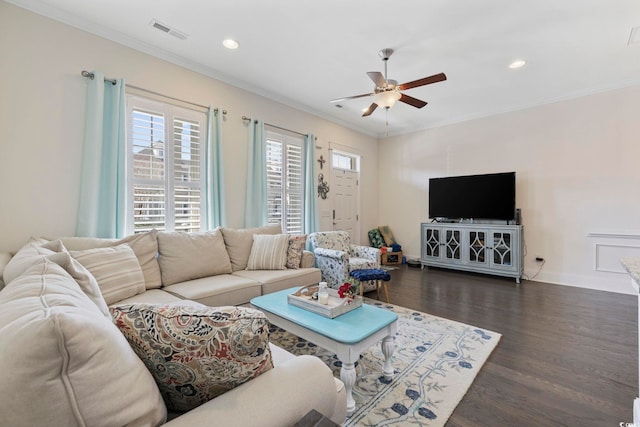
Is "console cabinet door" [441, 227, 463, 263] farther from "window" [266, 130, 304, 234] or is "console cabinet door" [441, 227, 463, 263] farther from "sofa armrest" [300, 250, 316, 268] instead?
"sofa armrest" [300, 250, 316, 268]

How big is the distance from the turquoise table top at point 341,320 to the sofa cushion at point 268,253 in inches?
37.7

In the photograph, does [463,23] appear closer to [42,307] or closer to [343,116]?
[343,116]

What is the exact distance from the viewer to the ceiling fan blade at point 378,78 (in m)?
2.67

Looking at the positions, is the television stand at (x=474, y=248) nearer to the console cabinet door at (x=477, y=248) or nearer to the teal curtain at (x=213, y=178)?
the console cabinet door at (x=477, y=248)

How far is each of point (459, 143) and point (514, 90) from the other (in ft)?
4.40

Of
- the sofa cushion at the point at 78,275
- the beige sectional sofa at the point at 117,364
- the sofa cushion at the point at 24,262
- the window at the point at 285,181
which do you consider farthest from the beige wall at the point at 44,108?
the sofa cushion at the point at 78,275

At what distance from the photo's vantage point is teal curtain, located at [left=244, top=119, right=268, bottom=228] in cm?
379

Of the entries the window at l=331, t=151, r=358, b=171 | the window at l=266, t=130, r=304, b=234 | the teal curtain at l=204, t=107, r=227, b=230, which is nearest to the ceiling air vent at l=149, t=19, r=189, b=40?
the teal curtain at l=204, t=107, r=227, b=230

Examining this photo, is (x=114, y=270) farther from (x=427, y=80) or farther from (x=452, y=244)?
(x=452, y=244)

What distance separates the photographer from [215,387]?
825 mm

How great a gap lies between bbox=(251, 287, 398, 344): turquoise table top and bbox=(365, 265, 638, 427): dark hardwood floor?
2.15 ft

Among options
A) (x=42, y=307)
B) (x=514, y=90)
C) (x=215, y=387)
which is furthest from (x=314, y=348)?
(x=514, y=90)

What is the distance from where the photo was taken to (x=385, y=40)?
2.84m

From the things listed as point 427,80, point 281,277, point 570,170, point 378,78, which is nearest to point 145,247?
point 281,277
